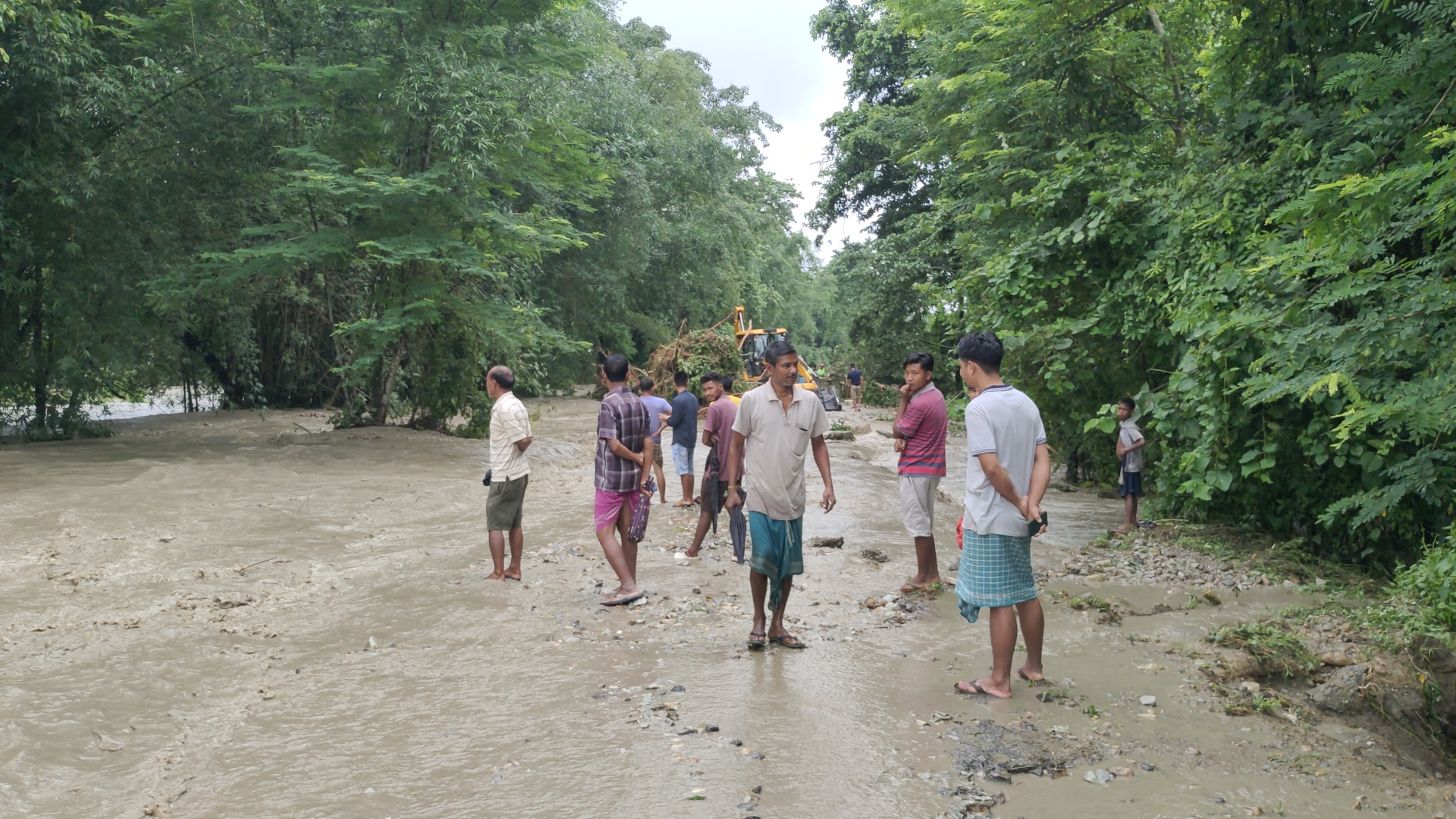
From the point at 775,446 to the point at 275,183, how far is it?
15436 mm

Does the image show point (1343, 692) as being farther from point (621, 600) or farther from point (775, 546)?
point (621, 600)

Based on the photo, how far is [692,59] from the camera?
44156mm

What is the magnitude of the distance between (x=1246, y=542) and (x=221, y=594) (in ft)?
31.1

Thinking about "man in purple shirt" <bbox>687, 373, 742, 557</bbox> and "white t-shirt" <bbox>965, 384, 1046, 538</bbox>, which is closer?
"white t-shirt" <bbox>965, 384, 1046, 538</bbox>

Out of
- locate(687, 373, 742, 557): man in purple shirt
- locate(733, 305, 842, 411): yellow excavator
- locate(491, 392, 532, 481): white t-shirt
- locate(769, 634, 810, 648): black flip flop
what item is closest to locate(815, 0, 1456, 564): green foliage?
locate(687, 373, 742, 557): man in purple shirt

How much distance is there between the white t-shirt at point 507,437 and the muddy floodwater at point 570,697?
1.07 m

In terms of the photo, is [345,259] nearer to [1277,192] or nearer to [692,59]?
[1277,192]

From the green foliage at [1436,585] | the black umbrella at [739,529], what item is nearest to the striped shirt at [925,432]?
the black umbrella at [739,529]

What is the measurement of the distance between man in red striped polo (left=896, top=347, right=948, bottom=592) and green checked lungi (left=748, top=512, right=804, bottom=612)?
1915mm

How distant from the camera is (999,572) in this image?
5.57 m

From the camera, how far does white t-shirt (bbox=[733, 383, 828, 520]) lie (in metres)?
6.44

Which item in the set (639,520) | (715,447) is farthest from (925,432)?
(715,447)

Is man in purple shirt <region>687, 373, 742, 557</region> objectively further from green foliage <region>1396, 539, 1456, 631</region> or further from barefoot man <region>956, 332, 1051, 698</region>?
green foliage <region>1396, 539, 1456, 631</region>

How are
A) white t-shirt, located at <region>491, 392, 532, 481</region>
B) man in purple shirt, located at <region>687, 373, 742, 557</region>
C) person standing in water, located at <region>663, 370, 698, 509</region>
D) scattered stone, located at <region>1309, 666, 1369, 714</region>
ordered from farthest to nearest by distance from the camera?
person standing in water, located at <region>663, 370, 698, 509</region> → man in purple shirt, located at <region>687, 373, 742, 557</region> → white t-shirt, located at <region>491, 392, 532, 481</region> → scattered stone, located at <region>1309, 666, 1369, 714</region>
